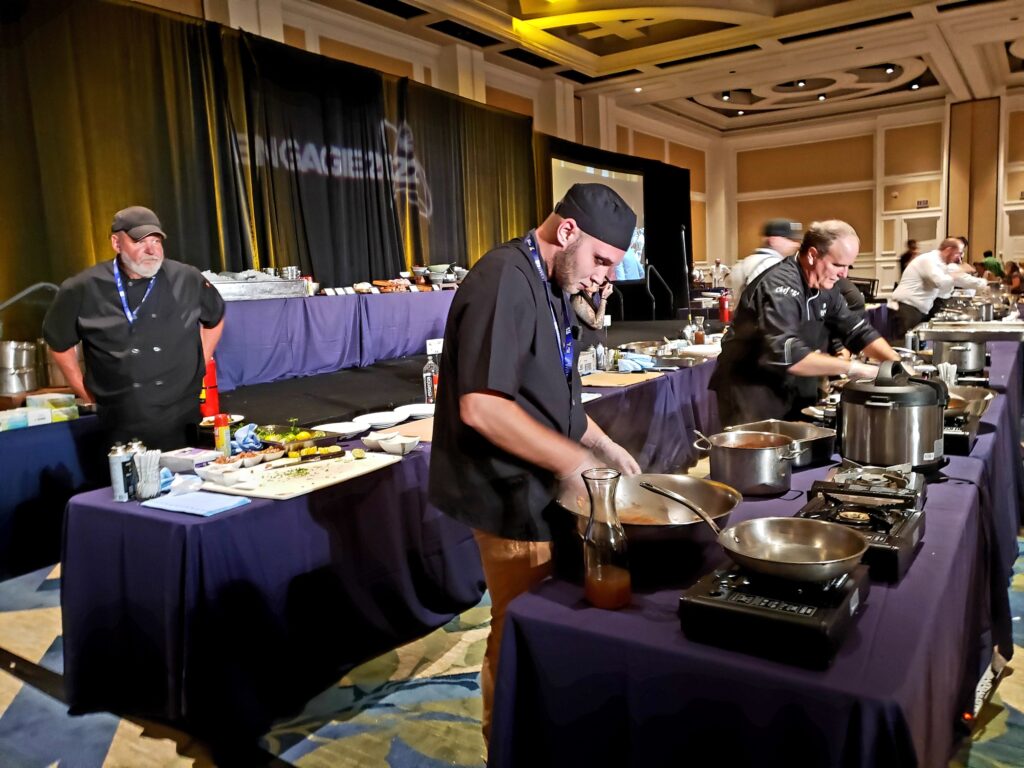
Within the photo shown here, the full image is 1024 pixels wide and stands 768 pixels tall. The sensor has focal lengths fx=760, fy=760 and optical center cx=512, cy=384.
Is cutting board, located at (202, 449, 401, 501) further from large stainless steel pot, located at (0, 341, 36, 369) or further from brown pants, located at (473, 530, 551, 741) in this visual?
large stainless steel pot, located at (0, 341, 36, 369)

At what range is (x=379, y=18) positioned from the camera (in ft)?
21.7

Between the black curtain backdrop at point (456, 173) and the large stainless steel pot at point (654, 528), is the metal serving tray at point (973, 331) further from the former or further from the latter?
the black curtain backdrop at point (456, 173)

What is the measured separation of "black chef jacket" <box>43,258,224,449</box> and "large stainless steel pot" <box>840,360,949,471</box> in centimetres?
214

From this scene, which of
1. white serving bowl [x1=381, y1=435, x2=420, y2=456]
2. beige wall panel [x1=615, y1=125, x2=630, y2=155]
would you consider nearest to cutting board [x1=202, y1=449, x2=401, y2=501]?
white serving bowl [x1=381, y1=435, x2=420, y2=456]

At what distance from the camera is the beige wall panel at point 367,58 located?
6.41m

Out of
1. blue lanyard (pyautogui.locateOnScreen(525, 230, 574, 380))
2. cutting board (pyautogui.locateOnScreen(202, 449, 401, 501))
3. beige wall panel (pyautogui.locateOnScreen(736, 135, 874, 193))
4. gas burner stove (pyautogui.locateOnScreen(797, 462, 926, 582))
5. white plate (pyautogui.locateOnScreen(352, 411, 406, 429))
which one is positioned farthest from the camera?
beige wall panel (pyautogui.locateOnScreen(736, 135, 874, 193))

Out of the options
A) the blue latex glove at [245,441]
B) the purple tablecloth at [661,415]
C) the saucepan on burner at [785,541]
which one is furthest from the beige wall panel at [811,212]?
the saucepan on burner at [785,541]

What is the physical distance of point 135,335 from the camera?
254 cm

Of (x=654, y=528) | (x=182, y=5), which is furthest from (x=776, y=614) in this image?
Result: (x=182, y=5)

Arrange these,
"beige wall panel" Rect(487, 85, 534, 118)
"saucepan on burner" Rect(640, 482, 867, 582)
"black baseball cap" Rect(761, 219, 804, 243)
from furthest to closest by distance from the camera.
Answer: "beige wall panel" Rect(487, 85, 534, 118) → "black baseball cap" Rect(761, 219, 804, 243) → "saucepan on burner" Rect(640, 482, 867, 582)

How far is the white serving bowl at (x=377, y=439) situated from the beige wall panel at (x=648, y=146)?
8843mm

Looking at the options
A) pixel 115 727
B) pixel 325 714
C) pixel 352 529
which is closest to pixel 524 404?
pixel 352 529

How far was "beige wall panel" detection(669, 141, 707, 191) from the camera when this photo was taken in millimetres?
11297

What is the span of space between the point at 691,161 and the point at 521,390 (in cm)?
1141
